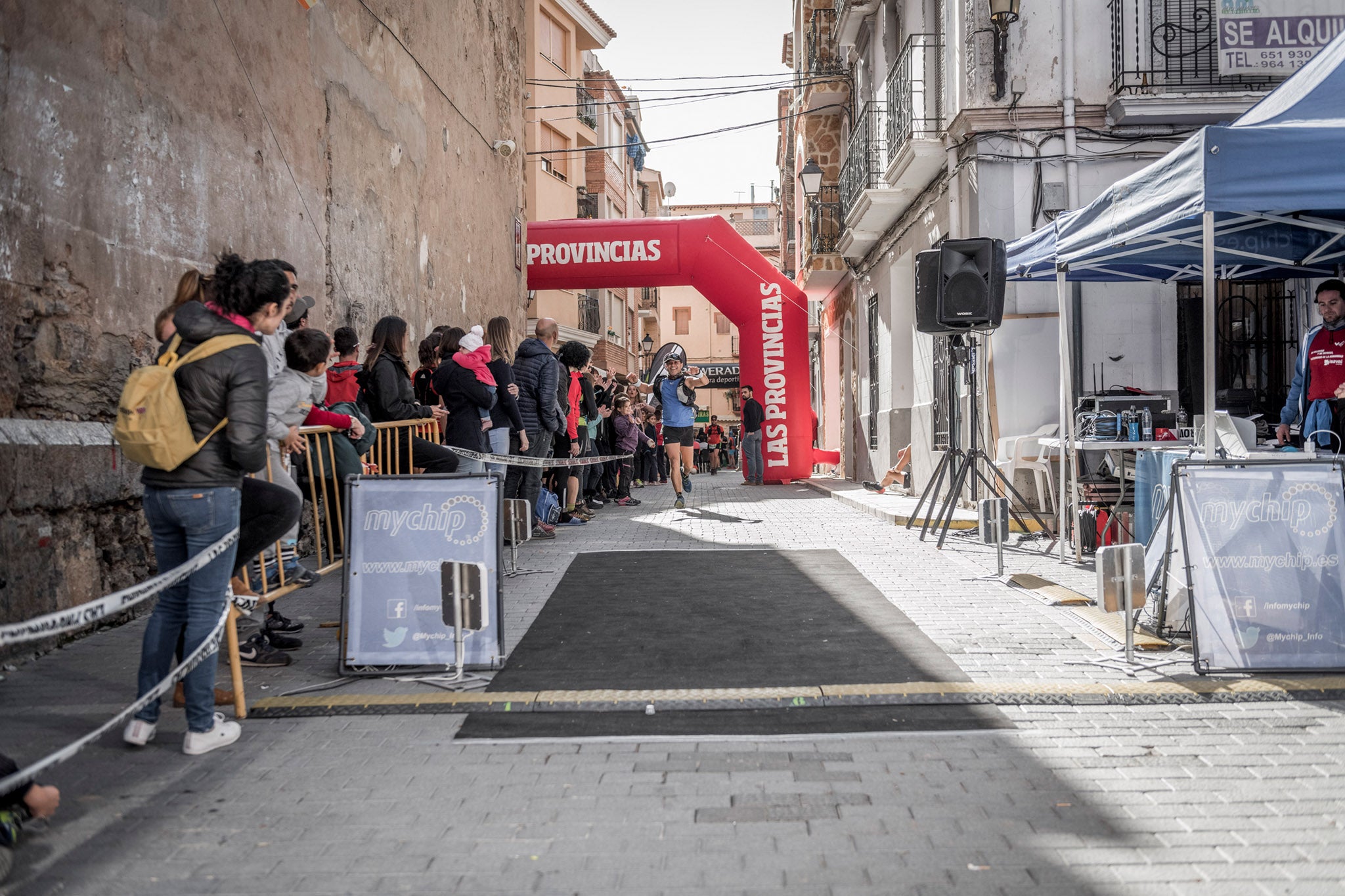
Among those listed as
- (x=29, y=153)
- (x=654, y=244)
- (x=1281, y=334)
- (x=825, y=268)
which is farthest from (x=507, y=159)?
(x=29, y=153)

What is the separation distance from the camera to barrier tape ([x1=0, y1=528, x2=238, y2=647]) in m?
3.02

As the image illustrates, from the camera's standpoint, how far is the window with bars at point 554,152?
33.2m

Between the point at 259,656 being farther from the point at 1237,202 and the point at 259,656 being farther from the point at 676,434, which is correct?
the point at 676,434

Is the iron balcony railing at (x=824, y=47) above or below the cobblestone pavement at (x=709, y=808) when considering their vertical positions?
above

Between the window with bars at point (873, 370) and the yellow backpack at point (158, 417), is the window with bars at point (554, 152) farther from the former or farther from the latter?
the yellow backpack at point (158, 417)

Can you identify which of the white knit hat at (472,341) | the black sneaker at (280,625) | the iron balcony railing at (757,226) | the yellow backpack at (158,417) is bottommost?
the black sneaker at (280,625)

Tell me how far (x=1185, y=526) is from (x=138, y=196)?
6.20m

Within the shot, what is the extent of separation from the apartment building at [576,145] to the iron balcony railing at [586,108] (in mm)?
49

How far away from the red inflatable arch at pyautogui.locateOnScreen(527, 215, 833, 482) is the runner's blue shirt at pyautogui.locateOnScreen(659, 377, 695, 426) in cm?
526

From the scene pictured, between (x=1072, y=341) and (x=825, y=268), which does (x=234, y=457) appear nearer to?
(x=1072, y=341)

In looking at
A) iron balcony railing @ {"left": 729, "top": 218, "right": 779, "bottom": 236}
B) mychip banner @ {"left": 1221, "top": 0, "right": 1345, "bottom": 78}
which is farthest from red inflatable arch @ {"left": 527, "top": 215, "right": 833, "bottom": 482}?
iron balcony railing @ {"left": 729, "top": 218, "right": 779, "bottom": 236}

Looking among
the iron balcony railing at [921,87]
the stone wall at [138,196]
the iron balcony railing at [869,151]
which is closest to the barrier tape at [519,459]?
the stone wall at [138,196]

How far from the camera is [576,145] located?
1437 inches

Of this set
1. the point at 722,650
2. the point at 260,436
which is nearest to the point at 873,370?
the point at 722,650
